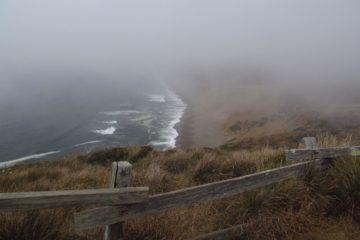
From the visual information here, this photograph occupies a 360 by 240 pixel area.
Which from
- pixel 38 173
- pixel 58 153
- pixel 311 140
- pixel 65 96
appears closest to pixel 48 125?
pixel 58 153

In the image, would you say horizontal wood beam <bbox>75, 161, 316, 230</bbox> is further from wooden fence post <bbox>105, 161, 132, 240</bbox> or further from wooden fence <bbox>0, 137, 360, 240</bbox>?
wooden fence post <bbox>105, 161, 132, 240</bbox>

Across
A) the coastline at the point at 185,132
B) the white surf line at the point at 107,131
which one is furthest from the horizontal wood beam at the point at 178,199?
the white surf line at the point at 107,131

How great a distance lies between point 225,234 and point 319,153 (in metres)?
2.48

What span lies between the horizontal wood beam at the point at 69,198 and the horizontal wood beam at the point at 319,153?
127 inches

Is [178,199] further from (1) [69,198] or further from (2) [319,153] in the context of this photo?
(2) [319,153]

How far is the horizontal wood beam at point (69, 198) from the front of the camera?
3324mm

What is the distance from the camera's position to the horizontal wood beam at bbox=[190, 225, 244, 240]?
4.79 m

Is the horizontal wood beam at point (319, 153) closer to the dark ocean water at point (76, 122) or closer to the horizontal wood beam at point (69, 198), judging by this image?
the horizontal wood beam at point (69, 198)

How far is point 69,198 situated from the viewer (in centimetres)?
353

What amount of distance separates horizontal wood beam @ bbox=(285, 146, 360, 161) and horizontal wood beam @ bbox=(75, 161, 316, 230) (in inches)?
14.7

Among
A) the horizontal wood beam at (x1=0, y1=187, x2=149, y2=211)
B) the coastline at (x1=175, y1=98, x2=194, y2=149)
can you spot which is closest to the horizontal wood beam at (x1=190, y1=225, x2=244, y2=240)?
the horizontal wood beam at (x1=0, y1=187, x2=149, y2=211)

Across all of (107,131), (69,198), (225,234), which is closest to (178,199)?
(225,234)

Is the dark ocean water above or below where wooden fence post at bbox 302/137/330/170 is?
below

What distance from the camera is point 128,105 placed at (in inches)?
2756
